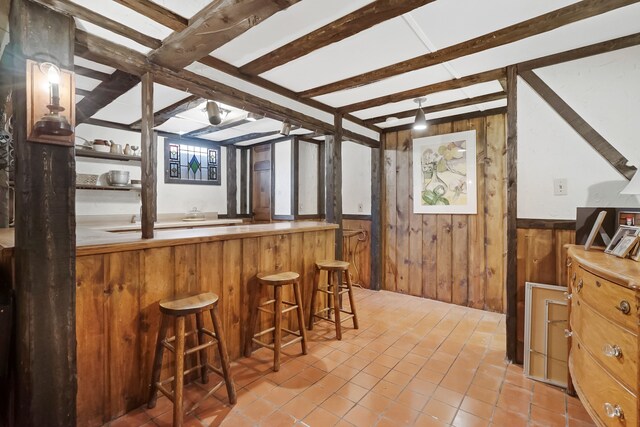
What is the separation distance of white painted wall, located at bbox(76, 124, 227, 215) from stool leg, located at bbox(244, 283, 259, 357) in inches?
124

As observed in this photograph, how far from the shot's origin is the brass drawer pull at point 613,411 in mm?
1236

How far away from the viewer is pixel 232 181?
6.07m

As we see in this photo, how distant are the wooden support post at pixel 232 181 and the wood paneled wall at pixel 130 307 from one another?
12.1ft

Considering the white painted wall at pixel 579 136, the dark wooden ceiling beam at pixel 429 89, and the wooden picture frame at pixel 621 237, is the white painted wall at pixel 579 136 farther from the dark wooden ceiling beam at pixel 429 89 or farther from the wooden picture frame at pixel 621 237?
the wooden picture frame at pixel 621 237

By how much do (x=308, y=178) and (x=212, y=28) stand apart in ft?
12.8

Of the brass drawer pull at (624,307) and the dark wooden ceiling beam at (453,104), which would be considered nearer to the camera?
the brass drawer pull at (624,307)

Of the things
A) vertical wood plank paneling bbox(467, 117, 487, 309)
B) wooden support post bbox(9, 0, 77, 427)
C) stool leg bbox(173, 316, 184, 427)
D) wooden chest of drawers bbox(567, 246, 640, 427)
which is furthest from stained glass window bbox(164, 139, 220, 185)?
wooden chest of drawers bbox(567, 246, 640, 427)

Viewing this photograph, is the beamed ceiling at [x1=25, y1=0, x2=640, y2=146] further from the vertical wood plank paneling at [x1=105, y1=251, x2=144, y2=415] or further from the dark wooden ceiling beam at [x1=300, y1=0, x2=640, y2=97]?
the vertical wood plank paneling at [x1=105, y1=251, x2=144, y2=415]

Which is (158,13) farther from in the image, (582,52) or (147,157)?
(582,52)

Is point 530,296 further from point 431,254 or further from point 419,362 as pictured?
point 431,254

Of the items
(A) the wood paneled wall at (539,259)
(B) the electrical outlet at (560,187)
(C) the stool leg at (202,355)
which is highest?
(B) the electrical outlet at (560,187)

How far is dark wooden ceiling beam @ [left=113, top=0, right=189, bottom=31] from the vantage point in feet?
5.77

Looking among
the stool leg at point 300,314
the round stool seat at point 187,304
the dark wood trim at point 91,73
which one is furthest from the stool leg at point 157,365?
the dark wood trim at point 91,73

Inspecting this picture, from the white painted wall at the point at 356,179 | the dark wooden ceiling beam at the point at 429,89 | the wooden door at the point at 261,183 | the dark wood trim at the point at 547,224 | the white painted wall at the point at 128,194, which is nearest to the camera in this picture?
the dark wood trim at the point at 547,224
